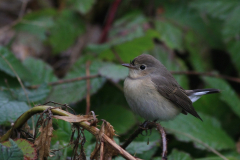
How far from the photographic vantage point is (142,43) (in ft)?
16.0

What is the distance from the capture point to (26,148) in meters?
2.04

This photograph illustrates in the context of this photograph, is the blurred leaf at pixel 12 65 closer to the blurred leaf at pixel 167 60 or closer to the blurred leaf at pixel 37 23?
the blurred leaf at pixel 37 23

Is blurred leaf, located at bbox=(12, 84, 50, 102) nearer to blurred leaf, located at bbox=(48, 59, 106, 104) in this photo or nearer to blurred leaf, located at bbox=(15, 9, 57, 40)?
blurred leaf, located at bbox=(48, 59, 106, 104)

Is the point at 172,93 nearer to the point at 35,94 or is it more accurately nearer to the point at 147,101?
the point at 147,101

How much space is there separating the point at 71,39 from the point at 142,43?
1.42 m

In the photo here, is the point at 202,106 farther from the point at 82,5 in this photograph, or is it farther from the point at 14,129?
the point at 14,129

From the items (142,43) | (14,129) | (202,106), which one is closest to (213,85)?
(202,106)

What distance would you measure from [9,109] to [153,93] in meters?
1.52

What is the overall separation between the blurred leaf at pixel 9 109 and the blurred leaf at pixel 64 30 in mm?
2609

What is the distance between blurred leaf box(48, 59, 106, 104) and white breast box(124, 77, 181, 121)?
3.11ft

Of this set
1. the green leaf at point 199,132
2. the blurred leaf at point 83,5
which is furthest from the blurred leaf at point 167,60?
the blurred leaf at point 83,5

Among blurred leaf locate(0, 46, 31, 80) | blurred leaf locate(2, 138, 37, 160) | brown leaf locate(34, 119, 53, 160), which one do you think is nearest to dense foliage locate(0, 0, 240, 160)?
blurred leaf locate(0, 46, 31, 80)

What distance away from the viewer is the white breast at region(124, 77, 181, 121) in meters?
3.11

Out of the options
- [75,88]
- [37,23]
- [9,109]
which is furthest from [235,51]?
[9,109]
